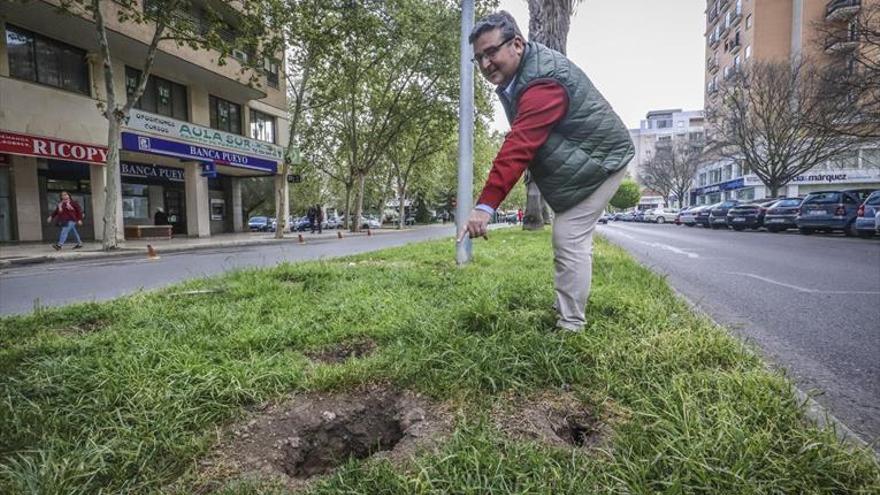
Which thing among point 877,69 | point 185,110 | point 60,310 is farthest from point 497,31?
point 185,110

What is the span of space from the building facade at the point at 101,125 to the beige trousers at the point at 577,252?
16386mm

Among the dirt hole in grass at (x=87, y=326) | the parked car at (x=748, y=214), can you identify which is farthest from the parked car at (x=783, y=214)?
the dirt hole in grass at (x=87, y=326)

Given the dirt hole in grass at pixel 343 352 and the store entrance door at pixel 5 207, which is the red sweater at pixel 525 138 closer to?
the dirt hole in grass at pixel 343 352

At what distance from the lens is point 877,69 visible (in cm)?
1599

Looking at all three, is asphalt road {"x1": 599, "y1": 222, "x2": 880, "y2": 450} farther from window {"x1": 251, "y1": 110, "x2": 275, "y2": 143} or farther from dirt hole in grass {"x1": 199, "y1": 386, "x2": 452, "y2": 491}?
window {"x1": 251, "y1": 110, "x2": 275, "y2": 143}

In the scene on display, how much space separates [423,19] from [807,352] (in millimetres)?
25381

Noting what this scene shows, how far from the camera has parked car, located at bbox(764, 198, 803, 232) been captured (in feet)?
63.2

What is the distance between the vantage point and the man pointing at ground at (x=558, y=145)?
2.56 m

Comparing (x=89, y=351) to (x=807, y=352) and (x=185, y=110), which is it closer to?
(x=807, y=352)

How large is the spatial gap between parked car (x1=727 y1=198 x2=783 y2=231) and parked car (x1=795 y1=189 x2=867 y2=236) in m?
4.47

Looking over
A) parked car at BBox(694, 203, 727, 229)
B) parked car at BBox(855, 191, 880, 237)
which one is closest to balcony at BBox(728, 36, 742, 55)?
parked car at BBox(694, 203, 727, 229)

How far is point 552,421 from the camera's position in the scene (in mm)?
1941

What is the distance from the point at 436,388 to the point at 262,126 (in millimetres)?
28579

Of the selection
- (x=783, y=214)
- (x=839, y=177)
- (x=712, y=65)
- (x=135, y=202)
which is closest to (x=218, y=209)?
(x=135, y=202)
